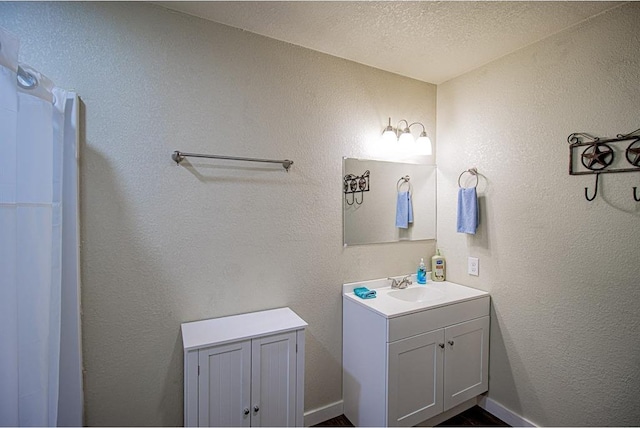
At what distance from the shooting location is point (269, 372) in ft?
5.14

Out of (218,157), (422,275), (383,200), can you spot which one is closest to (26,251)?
(218,157)

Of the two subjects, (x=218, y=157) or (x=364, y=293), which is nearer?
(x=218, y=157)

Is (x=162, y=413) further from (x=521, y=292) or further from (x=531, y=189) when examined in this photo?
(x=531, y=189)

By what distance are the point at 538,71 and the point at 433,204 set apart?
111 centimetres

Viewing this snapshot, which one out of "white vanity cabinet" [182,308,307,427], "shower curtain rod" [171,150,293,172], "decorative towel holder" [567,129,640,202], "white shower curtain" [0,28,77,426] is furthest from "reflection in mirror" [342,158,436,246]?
"white shower curtain" [0,28,77,426]

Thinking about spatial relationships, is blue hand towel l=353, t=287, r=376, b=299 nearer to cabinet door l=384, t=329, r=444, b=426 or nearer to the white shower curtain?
cabinet door l=384, t=329, r=444, b=426

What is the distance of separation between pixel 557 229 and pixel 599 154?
45 centimetres

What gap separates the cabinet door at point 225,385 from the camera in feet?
4.69

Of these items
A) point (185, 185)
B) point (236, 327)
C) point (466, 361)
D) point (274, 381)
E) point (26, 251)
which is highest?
point (185, 185)

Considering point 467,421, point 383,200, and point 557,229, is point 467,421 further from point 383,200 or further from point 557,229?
point 383,200

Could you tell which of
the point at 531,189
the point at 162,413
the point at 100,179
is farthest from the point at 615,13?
the point at 162,413

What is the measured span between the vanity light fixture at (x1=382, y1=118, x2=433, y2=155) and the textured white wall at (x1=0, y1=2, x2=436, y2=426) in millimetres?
239

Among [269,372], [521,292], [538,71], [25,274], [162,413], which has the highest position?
[538,71]

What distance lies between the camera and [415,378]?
1793 millimetres
